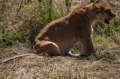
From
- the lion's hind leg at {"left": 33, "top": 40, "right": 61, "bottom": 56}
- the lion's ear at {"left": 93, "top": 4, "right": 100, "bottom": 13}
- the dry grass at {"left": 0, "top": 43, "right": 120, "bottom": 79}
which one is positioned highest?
the lion's ear at {"left": 93, "top": 4, "right": 100, "bottom": 13}

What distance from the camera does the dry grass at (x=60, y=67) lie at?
17.4ft

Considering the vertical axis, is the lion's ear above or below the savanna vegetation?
above

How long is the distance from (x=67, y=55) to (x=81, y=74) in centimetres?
168

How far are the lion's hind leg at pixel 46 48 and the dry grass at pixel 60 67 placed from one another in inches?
8.1

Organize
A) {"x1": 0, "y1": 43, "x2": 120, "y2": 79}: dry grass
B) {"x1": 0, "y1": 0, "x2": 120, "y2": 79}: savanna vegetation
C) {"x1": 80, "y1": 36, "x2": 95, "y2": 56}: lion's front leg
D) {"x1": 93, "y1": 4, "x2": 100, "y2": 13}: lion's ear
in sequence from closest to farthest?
{"x1": 0, "y1": 43, "x2": 120, "y2": 79}: dry grass
{"x1": 0, "y1": 0, "x2": 120, "y2": 79}: savanna vegetation
{"x1": 80, "y1": 36, "x2": 95, "y2": 56}: lion's front leg
{"x1": 93, "y1": 4, "x2": 100, "y2": 13}: lion's ear

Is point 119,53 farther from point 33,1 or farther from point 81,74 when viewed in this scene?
point 33,1

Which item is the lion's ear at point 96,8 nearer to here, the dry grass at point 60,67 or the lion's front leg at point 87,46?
the lion's front leg at point 87,46

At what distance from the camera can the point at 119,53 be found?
263 inches

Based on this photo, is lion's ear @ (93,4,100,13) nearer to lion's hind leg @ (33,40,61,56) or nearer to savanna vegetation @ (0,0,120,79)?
savanna vegetation @ (0,0,120,79)

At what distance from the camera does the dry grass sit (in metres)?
5.30

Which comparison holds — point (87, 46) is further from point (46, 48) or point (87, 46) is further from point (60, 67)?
point (60, 67)

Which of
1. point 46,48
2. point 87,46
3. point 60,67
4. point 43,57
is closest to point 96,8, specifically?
point 87,46

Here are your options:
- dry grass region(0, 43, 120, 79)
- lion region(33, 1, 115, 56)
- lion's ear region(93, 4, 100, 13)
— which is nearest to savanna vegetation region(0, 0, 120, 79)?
dry grass region(0, 43, 120, 79)

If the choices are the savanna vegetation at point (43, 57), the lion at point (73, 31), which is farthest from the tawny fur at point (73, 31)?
the savanna vegetation at point (43, 57)
